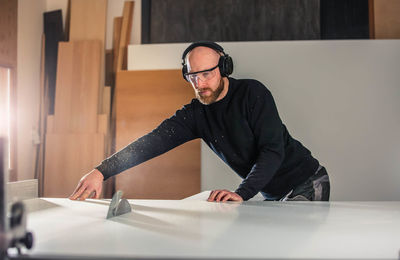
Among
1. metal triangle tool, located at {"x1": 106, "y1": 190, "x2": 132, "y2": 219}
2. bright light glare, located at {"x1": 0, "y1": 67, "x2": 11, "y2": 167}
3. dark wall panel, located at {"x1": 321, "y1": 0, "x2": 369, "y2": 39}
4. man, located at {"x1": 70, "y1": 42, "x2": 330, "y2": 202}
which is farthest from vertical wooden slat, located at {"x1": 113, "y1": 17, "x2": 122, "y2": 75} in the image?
metal triangle tool, located at {"x1": 106, "y1": 190, "x2": 132, "y2": 219}

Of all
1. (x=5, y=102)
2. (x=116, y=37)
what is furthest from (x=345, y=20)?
(x=5, y=102)

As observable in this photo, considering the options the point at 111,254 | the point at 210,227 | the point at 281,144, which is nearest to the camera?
the point at 111,254

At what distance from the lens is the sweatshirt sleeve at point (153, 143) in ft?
6.93

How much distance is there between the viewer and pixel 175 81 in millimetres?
4879

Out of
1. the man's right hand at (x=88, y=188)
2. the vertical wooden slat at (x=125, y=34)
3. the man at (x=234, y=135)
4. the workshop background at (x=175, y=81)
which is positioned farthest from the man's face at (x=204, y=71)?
the vertical wooden slat at (x=125, y=34)

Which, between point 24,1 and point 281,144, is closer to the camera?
point 281,144

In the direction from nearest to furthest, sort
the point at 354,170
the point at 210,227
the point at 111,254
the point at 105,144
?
the point at 111,254 → the point at 210,227 → the point at 354,170 → the point at 105,144

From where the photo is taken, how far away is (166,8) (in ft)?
17.9

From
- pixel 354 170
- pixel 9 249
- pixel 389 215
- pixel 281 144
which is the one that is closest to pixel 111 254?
pixel 9 249

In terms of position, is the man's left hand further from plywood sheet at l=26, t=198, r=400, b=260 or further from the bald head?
the bald head

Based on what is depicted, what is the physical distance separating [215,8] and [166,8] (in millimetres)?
591

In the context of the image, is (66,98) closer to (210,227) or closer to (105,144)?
(105,144)

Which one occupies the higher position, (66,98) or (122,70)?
(122,70)

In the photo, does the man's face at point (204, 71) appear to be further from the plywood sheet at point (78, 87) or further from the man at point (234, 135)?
the plywood sheet at point (78, 87)
